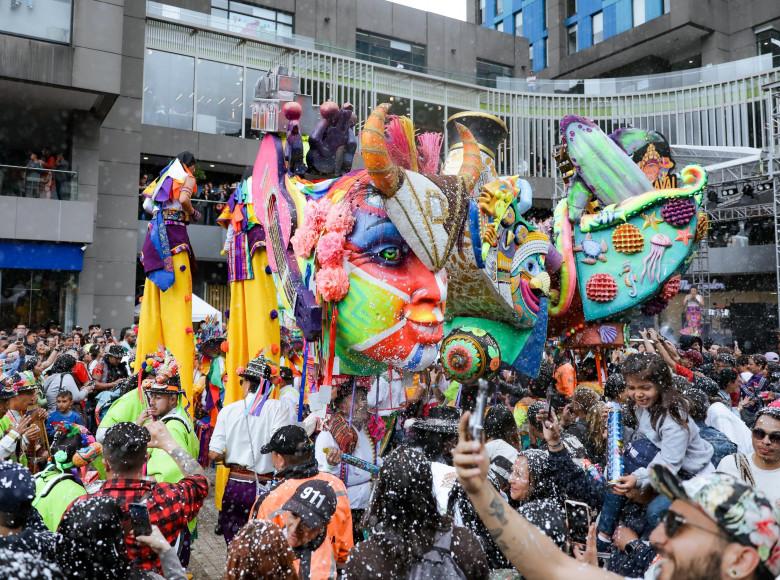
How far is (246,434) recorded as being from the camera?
15.3 feet

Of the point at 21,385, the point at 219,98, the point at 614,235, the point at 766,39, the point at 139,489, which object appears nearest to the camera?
the point at 139,489

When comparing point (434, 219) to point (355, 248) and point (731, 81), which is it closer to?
point (355, 248)

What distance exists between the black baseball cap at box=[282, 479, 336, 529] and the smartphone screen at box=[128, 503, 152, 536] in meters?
0.52

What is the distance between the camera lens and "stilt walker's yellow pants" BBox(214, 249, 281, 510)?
506cm

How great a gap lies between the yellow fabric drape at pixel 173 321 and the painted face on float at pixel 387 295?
6.17ft

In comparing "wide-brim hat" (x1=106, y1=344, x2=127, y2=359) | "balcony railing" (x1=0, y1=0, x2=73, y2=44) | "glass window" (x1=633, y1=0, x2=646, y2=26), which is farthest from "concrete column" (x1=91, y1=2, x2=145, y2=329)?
"glass window" (x1=633, y1=0, x2=646, y2=26)

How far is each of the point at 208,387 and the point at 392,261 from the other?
14.5 feet

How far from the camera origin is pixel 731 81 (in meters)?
21.9

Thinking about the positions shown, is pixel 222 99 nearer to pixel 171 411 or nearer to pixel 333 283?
pixel 171 411

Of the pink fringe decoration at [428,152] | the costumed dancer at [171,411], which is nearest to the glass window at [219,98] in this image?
the pink fringe decoration at [428,152]

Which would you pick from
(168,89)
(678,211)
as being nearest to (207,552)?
(678,211)

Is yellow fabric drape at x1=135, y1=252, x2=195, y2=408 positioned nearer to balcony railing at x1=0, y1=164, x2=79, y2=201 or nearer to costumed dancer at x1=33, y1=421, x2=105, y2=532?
costumed dancer at x1=33, y1=421, x2=105, y2=532

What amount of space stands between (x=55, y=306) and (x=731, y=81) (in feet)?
68.6

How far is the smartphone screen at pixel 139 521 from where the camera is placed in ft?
8.38
